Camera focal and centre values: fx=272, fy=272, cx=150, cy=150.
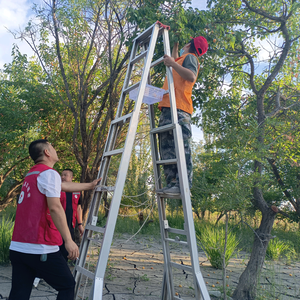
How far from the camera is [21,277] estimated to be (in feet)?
6.39

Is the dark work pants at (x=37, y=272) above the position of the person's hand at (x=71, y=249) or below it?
below

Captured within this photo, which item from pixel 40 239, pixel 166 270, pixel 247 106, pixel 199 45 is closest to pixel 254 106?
pixel 247 106

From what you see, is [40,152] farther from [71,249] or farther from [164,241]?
[164,241]

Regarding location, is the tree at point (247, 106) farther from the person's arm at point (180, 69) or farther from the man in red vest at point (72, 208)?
the man in red vest at point (72, 208)

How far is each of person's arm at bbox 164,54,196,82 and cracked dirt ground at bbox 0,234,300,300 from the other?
1905 mm

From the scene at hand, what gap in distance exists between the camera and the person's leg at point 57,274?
1.91 m

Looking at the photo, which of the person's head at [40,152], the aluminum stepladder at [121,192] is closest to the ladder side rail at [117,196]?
the aluminum stepladder at [121,192]

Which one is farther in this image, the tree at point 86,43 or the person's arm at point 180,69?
the tree at point 86,43

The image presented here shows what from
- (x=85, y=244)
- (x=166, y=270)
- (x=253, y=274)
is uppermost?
(x=85, y=244)

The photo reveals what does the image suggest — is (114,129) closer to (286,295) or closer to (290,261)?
(286,295)

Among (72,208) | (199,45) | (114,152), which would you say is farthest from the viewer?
(72,208)

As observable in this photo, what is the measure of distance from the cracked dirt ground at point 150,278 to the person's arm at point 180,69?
190 cm

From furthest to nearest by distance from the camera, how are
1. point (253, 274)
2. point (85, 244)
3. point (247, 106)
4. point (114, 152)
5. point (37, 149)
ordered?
1. point (247, 106)
2. point (253, 274)
3. point (85, 244)
4. point (114, 152)
5. point (37, 149)

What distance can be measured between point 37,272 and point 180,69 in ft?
6.64
